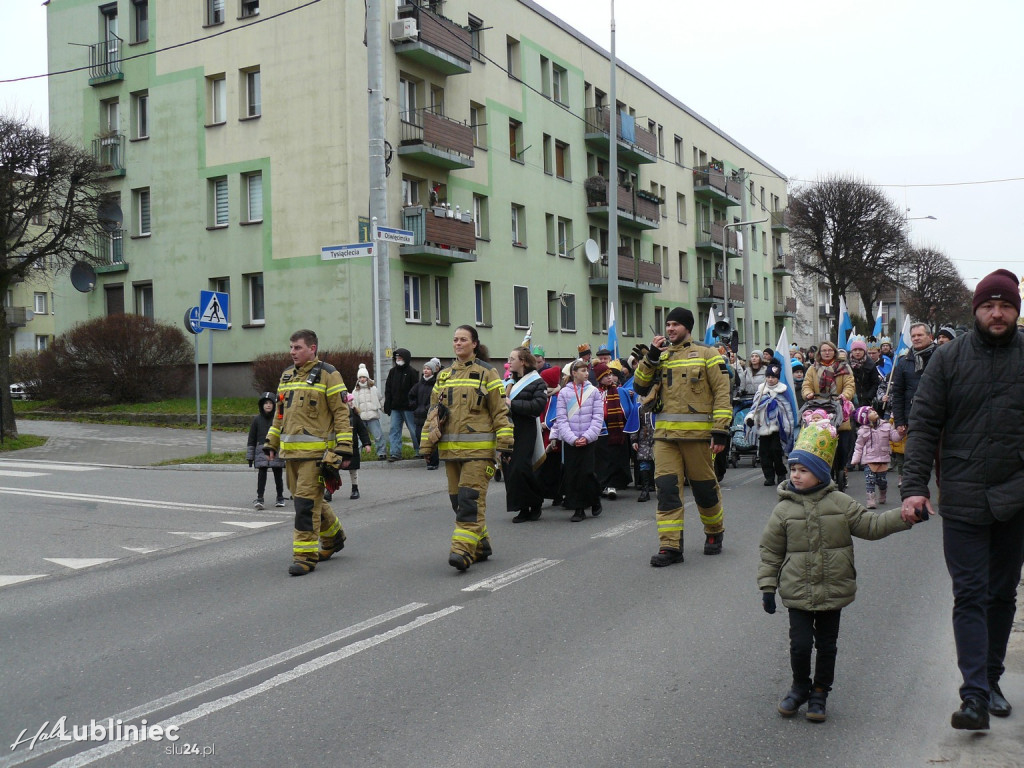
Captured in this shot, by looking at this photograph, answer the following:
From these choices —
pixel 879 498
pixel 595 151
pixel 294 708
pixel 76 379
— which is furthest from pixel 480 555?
pixel 595 151

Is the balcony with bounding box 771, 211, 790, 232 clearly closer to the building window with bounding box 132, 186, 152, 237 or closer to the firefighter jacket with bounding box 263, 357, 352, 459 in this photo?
the building window with bounding box 132, 186, 152, 237

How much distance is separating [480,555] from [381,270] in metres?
10.4

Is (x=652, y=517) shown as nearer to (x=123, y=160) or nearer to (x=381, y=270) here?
(x=381, y=270)

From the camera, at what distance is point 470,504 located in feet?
26.2

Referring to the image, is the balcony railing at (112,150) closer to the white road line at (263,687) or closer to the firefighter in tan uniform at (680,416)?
the firefighter in tan uniform at (680,416)

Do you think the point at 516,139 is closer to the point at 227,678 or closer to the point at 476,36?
the point at 476,36

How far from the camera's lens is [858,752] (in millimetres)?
4078

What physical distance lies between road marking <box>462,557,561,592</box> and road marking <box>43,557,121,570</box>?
12.1 ft

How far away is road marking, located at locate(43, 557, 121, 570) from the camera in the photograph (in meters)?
8.80

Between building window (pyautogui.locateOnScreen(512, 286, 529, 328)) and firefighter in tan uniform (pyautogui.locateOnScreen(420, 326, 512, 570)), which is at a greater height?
building window (pyautogui.locateOnScreen(512, 286, 529, 328))

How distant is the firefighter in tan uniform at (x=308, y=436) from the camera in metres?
7.95

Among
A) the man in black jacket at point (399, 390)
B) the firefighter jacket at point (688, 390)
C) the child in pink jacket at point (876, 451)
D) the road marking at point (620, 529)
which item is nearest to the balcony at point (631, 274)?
the man in black jacket at point (399, 390)

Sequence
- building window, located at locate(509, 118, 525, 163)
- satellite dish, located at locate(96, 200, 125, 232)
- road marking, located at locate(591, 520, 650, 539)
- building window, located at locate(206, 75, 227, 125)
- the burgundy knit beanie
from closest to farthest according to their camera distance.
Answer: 1. the burgundy knit beanie
2. road marking, located at locate(591, 520, 650, 539)
3. satellite dish, located at locate(96, 200, 125, 232)
4. building window, located at locate(206, 75, 227, 125)
5. building window, located at locate(509, 118, 525, 163)

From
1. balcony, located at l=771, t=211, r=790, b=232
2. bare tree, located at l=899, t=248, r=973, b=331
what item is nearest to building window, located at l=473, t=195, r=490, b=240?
balcony, located at l=771, t=211, r=790, b=232
